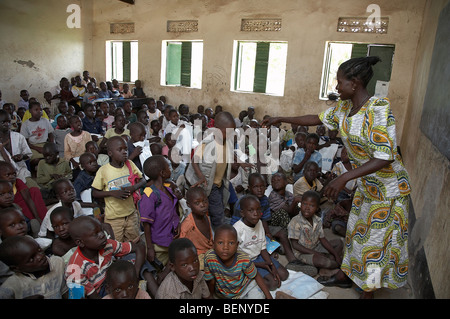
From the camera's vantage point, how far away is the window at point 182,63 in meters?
9.27

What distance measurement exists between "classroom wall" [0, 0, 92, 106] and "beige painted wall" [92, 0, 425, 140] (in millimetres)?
1298

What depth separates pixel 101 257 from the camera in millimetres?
2129

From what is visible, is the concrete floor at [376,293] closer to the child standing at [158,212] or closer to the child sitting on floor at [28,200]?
the child standing at [158,212]

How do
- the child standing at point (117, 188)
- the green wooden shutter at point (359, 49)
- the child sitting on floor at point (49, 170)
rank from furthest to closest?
the green wooden shutter at point (359, 49) < the child sitting on floor at point (49, 170) < the child standing at point (117, 188)

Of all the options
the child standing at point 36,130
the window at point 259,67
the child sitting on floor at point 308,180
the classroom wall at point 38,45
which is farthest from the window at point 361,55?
the classroom wall at point 38,45

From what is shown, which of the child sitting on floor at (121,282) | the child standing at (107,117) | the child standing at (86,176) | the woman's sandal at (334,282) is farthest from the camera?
the child standing at (107,117)

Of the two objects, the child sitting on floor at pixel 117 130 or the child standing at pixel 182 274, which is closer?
A: the child standing at pixel 182 274

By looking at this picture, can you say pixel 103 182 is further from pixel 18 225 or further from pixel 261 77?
pixel 261 77

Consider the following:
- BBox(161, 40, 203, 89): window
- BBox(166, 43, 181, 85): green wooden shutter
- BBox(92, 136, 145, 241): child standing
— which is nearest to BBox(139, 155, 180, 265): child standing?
BBox(92, 136, 145, 241): child standing

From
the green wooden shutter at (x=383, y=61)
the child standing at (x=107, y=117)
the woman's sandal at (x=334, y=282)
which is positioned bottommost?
the woman's sandal at (x=334, y=282)

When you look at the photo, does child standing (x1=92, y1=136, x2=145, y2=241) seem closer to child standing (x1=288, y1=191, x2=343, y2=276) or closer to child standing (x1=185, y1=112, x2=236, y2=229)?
child standing (x1=185, y1=112, x2=236, y2=229)

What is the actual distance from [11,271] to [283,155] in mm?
3646
